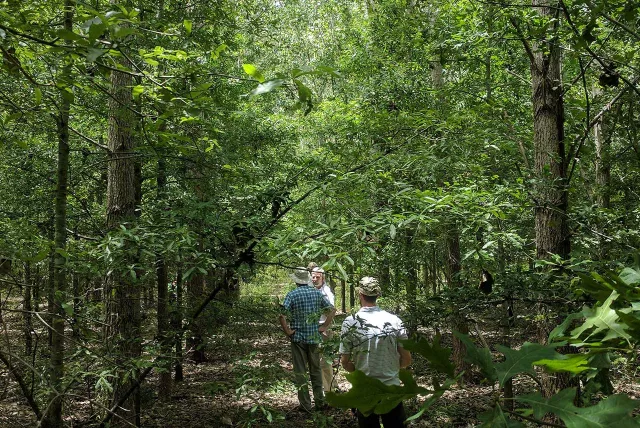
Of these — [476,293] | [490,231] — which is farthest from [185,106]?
[490,231]

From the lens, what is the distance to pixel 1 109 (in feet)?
12.0

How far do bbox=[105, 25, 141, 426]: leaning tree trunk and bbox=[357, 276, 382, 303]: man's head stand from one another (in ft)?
5.36

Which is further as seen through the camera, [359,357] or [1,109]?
[359,357]

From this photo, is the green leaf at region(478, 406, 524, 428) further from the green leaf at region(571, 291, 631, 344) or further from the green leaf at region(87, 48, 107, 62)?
the green leaf at region(87, 48, 107, 62)

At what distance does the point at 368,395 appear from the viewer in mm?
745

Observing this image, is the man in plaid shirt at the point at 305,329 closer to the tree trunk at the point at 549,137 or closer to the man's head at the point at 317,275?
the man's head at the point at 317,275

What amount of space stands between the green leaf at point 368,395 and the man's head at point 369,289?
285 centimetres

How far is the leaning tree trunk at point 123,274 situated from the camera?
11.3ft

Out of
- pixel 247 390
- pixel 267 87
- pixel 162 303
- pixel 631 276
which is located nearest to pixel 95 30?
pixel 267 87

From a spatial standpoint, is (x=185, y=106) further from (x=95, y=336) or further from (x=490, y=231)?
(x=490, y=231)

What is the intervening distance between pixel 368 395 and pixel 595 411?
304 mm

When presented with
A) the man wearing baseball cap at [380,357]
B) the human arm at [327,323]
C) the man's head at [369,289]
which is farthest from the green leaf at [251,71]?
the man wearing baseball cap at [380,357]

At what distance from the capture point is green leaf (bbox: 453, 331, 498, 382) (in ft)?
2.59

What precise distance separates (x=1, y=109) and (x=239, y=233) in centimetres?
199
